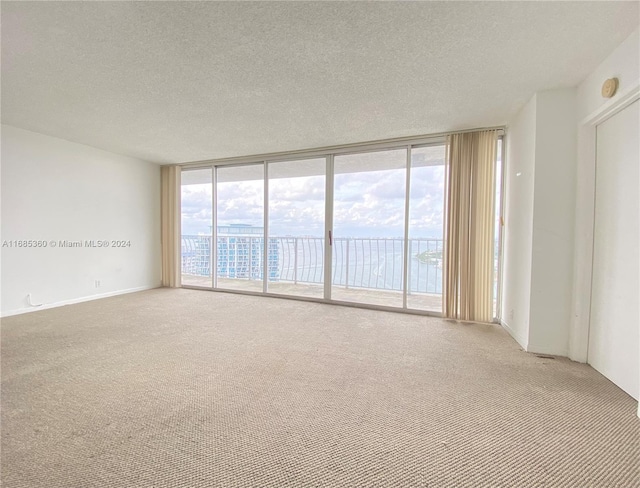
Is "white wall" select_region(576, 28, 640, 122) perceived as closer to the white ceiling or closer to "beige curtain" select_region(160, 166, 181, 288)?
the white ceiling

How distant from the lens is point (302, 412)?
4.99 feet

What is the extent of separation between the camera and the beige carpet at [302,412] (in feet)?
3.74

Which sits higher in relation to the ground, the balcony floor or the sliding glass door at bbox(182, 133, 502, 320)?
the sliding glass door at bbox(182, 133, 502, 320)

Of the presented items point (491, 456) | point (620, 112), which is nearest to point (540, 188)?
point (620, 112)

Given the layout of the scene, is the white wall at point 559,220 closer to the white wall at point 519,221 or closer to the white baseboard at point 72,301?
the white wall at point 519,221

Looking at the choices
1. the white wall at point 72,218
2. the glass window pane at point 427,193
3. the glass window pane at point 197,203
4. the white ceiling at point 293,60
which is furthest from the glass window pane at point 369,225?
the white wall at point 72,218

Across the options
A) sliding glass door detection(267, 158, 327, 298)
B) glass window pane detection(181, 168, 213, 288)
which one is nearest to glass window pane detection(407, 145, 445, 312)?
sliding glass door detection(267, 158, 327, 298)

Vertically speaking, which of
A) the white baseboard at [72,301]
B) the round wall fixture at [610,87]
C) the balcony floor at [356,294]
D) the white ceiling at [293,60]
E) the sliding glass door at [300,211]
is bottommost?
the balcony floor at [356,294]

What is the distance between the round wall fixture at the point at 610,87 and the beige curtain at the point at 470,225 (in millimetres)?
1237

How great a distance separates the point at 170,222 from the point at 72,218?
1379mm

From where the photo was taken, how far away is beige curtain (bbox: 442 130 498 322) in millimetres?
3154

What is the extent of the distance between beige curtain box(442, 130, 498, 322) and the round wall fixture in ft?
4.06

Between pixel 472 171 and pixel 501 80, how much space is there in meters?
1.18

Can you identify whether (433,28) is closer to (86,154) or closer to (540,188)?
(540,188)
